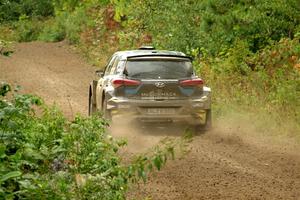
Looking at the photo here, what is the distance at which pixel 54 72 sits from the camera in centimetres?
3030

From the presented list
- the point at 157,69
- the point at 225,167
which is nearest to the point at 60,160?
the point at 225,167

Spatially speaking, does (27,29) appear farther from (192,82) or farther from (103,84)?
(192,82)

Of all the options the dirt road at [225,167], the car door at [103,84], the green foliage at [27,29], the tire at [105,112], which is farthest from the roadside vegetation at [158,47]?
the green foliage at [27,29]

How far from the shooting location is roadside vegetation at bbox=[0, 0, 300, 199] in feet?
22.9

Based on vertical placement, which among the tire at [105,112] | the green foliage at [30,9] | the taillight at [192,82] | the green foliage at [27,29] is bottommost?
the green foliage at [27,29]

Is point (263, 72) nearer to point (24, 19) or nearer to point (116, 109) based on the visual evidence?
point (116, 109)

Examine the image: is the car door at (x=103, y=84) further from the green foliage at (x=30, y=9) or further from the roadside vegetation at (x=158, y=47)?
the green foliage at (x=30, y=9)

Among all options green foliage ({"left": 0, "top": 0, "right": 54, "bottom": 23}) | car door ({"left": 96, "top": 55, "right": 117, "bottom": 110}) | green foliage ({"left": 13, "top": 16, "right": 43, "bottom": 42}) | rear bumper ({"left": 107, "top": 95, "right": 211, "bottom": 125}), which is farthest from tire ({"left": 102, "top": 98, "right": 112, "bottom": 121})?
green foliage ({"left": 0, "top": 0, "right": 54, "bottom": 23})

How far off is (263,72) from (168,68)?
4.50 metres

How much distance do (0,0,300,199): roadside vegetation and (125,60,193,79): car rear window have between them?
1052 mm

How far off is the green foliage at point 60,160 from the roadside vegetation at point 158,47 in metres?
0.01

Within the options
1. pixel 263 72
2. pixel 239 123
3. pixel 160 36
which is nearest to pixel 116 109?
pixel 239 123

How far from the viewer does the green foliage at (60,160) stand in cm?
633

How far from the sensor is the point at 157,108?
14.5 meters
